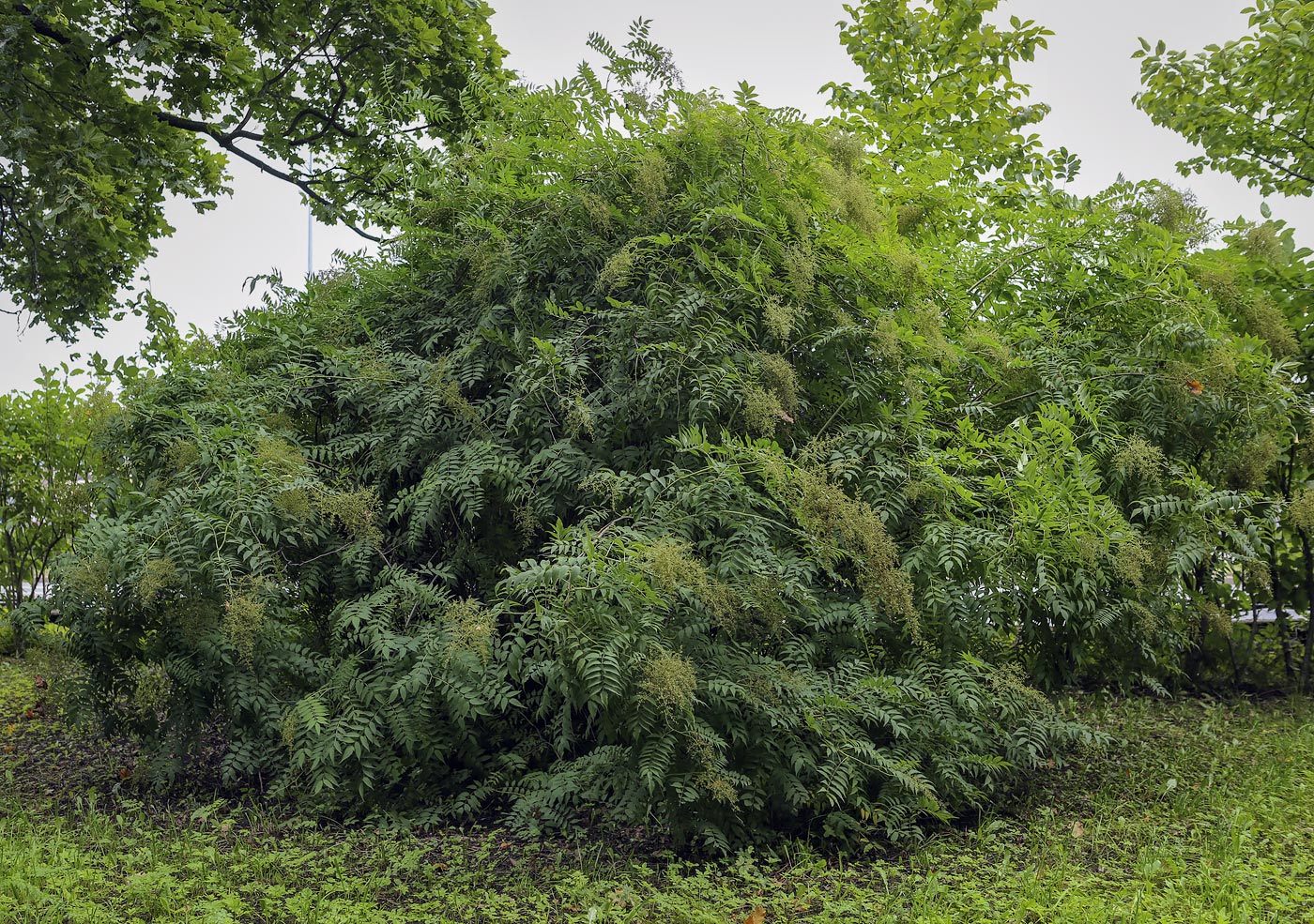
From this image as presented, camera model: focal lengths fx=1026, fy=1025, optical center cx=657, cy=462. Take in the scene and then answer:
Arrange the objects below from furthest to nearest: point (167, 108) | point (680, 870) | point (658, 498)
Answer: point (167, 108), point (658, 498), point (680, 870)

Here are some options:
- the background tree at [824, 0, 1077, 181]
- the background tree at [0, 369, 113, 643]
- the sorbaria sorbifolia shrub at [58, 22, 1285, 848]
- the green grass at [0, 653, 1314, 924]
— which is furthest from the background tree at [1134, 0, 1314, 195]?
the background tree at [0, 369, 113, 643]

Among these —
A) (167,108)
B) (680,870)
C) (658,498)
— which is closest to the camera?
(680,870)

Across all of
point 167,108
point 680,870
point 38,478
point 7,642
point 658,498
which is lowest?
point 680,870

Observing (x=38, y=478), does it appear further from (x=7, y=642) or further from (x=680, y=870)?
(x=680, y=870)

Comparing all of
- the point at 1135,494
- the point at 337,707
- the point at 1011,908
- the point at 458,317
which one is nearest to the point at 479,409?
the point at 458,317

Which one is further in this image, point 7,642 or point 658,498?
point 7,642

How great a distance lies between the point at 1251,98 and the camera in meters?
9.91

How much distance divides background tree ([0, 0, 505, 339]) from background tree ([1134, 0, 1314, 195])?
680cm

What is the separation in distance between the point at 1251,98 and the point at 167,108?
10.3 m

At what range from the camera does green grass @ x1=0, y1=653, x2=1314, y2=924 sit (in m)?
3.83

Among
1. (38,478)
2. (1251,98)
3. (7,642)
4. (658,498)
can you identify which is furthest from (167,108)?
(1251,98)

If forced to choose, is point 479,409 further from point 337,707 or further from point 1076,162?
point 1076,162

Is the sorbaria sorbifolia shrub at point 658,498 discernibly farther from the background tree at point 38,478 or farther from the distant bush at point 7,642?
the distant bush at point 7,642

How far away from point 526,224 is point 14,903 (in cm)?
394
